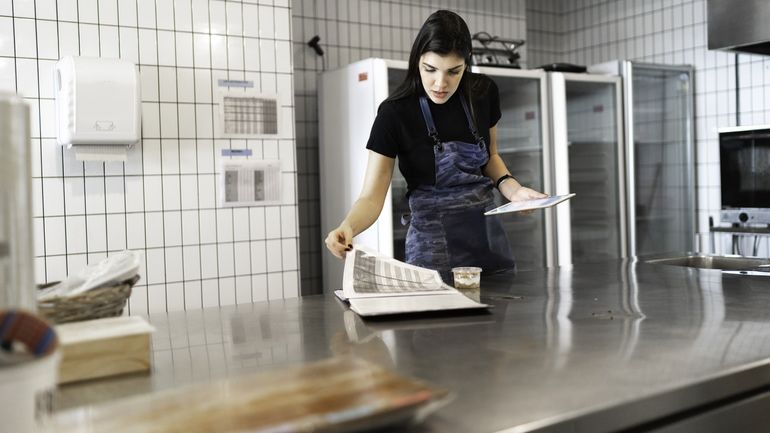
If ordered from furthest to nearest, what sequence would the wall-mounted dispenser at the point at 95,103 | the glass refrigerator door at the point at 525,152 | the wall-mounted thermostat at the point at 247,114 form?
the glass refrigerator door at the point at 525,152
the wall-mounted thermostat at the point at 247,114
the wall-mounted dispenser at the point at 95,103

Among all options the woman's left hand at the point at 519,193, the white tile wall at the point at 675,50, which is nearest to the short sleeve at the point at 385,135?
the woman's left hand at the point at 519,193

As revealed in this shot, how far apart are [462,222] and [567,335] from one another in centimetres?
109

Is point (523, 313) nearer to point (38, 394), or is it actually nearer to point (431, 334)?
point (431, 334)

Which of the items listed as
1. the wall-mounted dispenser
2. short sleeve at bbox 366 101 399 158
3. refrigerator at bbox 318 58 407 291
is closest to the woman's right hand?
short sleeve at bbox 366 101 399 158

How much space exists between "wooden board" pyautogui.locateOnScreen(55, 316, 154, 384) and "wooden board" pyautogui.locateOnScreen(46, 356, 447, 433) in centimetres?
19

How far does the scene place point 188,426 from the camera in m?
0.85

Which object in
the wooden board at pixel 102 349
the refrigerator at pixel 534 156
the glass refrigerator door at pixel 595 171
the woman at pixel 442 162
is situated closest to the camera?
the wooden board at pixel 102 349

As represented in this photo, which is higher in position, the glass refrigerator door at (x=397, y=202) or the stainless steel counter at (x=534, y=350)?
the glass refrigerator door at (x=397, y=202)

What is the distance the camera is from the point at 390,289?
1814 mm

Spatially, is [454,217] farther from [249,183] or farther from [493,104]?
[249,183]

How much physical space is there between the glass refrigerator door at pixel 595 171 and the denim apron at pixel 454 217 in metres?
2.30

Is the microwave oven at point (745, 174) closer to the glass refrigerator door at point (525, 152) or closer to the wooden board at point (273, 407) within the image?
the glass refrigerator door at point (525, 152)

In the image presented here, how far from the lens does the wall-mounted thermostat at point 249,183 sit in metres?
3.44

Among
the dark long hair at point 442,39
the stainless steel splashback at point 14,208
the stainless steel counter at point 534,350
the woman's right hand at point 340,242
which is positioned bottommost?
the stainless steel counter at point 534,350
